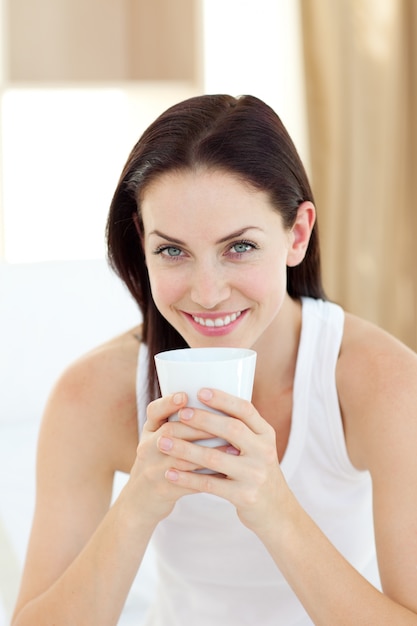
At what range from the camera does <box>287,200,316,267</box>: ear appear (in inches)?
56.6

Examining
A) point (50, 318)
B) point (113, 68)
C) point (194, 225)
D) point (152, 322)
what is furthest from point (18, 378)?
point (113, 68)

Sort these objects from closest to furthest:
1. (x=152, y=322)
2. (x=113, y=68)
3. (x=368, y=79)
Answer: (x=152, y=322) → (x=368, y=79) → (x=113, y=68)

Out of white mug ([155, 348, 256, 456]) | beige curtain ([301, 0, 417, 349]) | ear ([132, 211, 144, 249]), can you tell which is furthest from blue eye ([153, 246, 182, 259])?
beige curtain ([301, 0, 417, 349])

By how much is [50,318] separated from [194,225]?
140 cm

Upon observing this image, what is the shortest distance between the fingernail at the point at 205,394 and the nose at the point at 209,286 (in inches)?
10.4

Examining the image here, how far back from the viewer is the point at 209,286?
4.25 ft

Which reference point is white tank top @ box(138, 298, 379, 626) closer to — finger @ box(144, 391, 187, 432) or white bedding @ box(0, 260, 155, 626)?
finger @ box(144, 391, 187, 432)

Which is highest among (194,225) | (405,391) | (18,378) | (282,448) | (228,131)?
(228,131)

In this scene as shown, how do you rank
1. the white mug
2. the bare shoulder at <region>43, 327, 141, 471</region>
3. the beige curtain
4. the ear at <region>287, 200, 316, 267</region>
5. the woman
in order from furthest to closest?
the beige curtain → the bare shoulder at <region>43, 327, 141, 471</region> → the ear at <region>287, 200, 316, 267</region> → the woman → the white mug

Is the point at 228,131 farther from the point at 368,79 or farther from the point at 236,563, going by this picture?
the point at 368,79

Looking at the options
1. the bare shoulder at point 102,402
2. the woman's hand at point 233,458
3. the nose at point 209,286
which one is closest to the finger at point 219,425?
the woman's hand at point 233,458

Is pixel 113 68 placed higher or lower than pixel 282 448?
higher

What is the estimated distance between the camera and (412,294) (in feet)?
10.5

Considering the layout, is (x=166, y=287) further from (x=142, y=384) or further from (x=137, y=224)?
(x=142, y=384)
